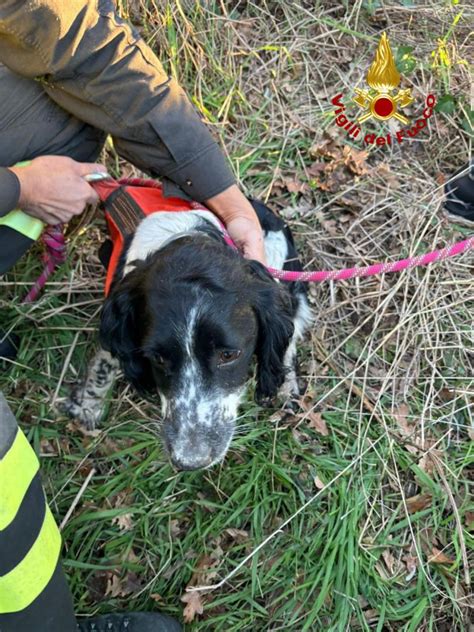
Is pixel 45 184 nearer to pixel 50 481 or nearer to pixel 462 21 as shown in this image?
pixel 50 481

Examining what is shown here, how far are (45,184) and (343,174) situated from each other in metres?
2.02

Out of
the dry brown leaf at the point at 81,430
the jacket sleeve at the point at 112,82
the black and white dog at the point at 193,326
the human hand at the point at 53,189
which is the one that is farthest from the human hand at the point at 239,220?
the dry brown leaf at the point at 81,430

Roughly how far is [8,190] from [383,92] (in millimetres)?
2794

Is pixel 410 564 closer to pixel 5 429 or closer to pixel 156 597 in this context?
pixel 156 597

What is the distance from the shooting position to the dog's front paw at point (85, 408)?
123 inches

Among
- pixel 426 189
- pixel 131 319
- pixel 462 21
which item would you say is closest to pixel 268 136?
pixel 426 189

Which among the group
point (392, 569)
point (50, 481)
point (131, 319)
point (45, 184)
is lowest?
→ point (392, 569)

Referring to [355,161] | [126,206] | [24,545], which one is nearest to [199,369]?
[24,545]

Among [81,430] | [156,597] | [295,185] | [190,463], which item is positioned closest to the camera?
[190,463]

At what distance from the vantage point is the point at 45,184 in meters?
2.61

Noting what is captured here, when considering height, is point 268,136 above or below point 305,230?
above

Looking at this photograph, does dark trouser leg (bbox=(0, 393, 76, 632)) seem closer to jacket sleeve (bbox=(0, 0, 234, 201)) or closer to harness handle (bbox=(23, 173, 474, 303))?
harness handle (bbox=(23, 173, 474, 303))

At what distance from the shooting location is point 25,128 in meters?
2.72

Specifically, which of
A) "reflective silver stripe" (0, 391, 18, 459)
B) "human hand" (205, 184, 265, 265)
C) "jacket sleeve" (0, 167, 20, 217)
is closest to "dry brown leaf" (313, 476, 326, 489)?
"human hand" (205, 184, 265, 265)
